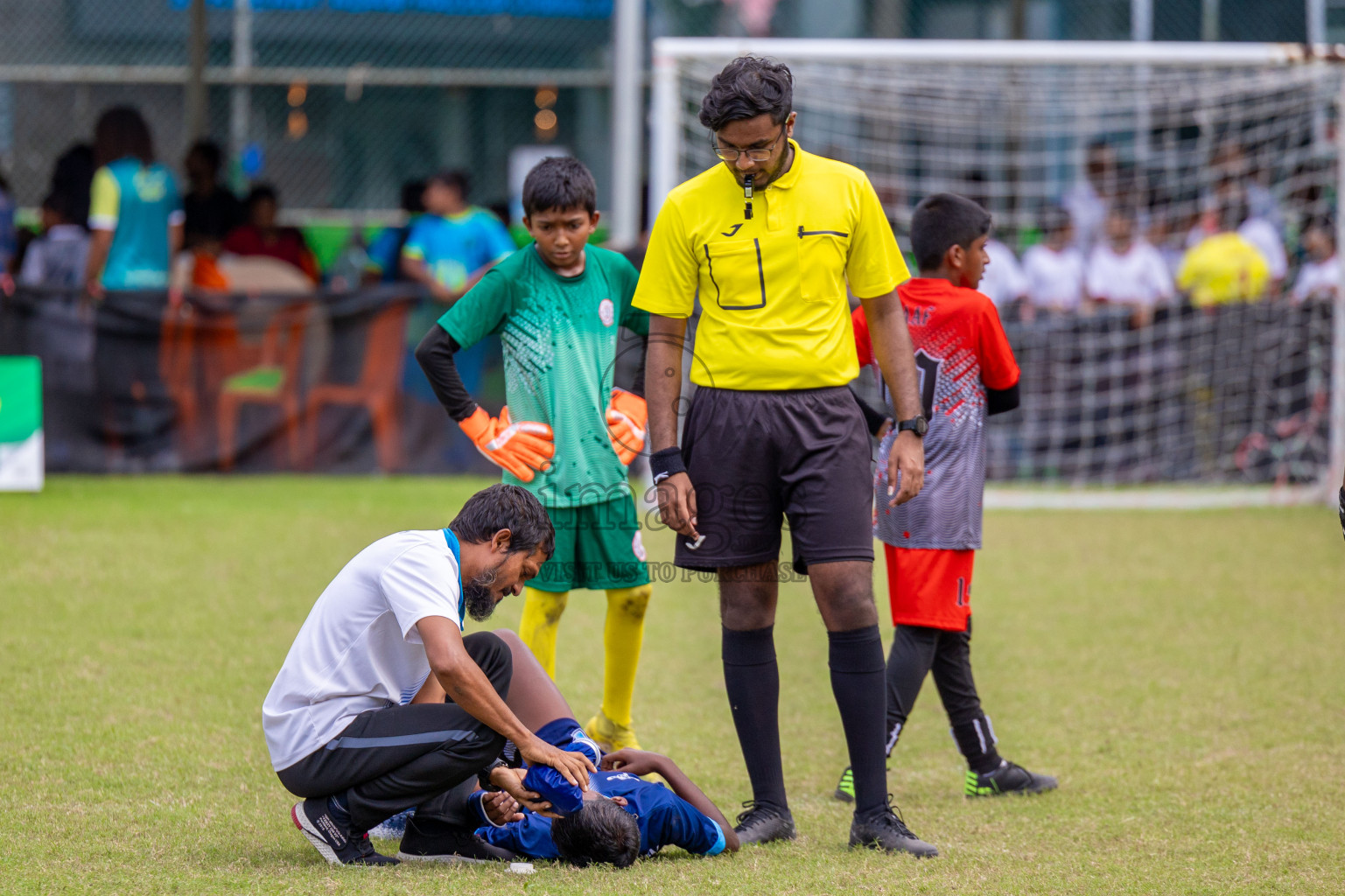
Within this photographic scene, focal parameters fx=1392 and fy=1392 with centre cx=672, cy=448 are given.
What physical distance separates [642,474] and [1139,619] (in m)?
4.05

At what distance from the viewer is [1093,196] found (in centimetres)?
1147

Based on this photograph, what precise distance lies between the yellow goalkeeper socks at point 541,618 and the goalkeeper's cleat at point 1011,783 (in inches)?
43.7

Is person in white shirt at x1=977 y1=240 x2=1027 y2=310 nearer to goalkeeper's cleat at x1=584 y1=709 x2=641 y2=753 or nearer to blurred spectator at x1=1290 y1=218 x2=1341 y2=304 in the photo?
blurred spectator at x1=1290 y1=218 x2=1341 y2=304

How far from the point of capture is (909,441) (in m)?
3.54

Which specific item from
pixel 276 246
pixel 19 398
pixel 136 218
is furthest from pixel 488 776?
pixel 276 246

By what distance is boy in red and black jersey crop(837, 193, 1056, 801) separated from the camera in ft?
13.4

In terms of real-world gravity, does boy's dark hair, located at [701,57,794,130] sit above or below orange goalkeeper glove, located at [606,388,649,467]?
above

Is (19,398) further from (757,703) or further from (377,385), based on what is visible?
(757,703)

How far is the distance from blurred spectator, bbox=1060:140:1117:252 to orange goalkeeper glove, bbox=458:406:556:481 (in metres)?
7.84


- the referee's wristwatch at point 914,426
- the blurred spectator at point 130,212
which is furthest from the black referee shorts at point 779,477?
the blurred spectator at point 130,212

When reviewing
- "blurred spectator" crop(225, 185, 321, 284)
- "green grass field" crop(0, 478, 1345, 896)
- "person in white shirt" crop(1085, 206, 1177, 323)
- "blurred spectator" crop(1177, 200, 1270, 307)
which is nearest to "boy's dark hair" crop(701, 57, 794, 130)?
"green grass field" crop(0, 478, 1345, 896)

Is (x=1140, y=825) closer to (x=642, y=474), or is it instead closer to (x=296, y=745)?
(x=296, y=745)

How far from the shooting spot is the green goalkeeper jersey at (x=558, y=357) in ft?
13.9

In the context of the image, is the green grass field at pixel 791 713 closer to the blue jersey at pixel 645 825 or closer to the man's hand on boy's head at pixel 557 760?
the blue jersey at pixel 645 825
